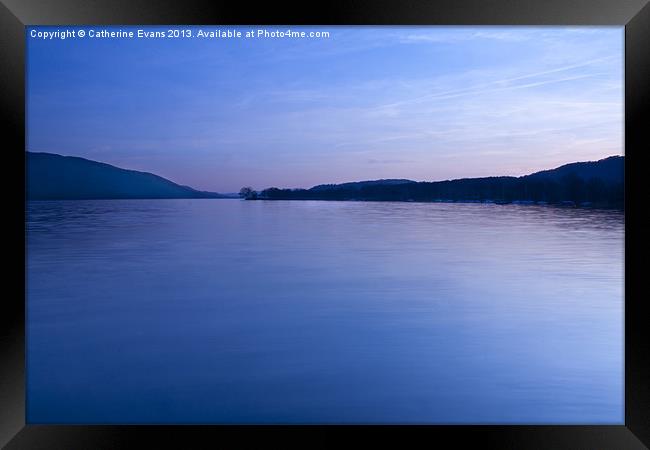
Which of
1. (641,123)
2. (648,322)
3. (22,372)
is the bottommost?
(22,372)

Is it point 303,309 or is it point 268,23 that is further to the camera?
point 303,309

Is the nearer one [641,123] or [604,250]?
[641,123]

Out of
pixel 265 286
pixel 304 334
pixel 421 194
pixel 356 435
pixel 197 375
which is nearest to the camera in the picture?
pixel 356 435

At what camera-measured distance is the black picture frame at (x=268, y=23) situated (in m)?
2.62

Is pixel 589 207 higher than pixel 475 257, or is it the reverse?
pixel 589 207

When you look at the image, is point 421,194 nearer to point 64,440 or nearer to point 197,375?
point 197,375

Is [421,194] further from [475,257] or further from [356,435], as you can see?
[356,435]

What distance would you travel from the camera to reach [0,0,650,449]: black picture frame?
2.62 meters

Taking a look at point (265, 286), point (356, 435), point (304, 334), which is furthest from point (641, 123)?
point (265, 286)

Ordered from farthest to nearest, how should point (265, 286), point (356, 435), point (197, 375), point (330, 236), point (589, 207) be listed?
point (589, 207), point (330, 236), point (265, 286), point (197, 375), point (356, 435)

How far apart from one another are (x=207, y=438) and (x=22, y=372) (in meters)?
0.98

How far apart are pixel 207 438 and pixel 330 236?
11194mm

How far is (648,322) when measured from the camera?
8.79 feet

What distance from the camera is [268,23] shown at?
8.76 feet
